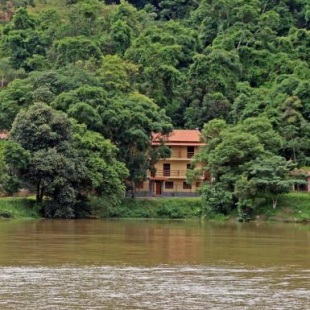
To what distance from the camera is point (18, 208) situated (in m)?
72.1

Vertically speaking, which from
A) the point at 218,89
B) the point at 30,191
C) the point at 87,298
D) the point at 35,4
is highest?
the point at 35,4

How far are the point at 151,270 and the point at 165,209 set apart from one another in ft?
159

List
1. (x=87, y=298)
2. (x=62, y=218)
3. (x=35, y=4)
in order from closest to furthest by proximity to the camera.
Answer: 1. (x=87, y=298)
2. (x=62, y=218)
3. (x=35, y=4)

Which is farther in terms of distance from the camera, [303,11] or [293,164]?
[303,11]

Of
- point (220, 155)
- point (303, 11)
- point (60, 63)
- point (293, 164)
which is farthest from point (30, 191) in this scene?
point (303, 11)

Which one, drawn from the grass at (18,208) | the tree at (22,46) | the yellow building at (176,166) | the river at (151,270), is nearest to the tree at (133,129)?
the grass at (18,208)

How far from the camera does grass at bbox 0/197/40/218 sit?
231 feet

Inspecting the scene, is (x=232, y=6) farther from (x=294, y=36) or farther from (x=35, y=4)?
(x=35, y=4)

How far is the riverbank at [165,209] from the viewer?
7238 cm

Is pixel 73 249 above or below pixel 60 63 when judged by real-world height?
below

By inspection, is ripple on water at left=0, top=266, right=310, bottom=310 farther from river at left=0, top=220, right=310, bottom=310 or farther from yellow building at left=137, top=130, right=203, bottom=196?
yellow building at left=137, top=130, right=203, bottom=196

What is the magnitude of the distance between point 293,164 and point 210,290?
5174 cm

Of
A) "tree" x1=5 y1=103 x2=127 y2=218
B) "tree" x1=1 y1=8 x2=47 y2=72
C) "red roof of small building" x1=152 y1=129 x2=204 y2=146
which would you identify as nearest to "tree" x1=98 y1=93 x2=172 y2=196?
"tree" x1=5 y1=103 x2=127 y2=218

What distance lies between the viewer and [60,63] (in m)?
104
